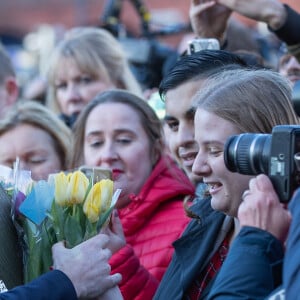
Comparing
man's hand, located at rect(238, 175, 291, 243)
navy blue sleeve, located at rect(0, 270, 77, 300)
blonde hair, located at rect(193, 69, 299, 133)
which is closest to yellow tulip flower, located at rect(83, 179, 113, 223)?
navy blue sleeve, located at rect(0, 270, 77, 300)

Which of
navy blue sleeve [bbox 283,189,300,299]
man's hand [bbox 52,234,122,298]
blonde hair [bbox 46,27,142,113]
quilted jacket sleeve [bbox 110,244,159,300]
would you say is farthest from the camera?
blonde hair [bbox 46,27,142,113]

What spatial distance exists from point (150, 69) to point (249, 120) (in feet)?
10.1

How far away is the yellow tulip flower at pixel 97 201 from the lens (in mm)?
3033

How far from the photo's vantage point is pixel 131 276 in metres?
3.49

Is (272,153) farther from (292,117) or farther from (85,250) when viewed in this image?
(85,250)

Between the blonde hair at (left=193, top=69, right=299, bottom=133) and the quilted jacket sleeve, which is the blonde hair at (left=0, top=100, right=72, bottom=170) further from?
the blonde hair at (left=193, top=69, right=299, bottom=133)

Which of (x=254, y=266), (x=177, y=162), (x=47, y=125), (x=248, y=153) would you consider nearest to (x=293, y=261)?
(x=254, y=266)

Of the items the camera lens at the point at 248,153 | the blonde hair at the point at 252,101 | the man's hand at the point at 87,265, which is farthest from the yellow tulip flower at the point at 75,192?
the camera lens at the point at 248,153

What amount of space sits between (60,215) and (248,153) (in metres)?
0.80

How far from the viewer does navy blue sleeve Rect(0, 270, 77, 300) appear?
2.86 metres

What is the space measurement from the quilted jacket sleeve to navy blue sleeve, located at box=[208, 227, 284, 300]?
1.06 m

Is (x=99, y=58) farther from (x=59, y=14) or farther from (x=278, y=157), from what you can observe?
(x=59, y=14)

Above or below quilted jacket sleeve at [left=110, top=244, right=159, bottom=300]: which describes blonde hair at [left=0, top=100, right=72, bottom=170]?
above

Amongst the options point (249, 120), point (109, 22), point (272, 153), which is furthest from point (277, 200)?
point (109, 22)
